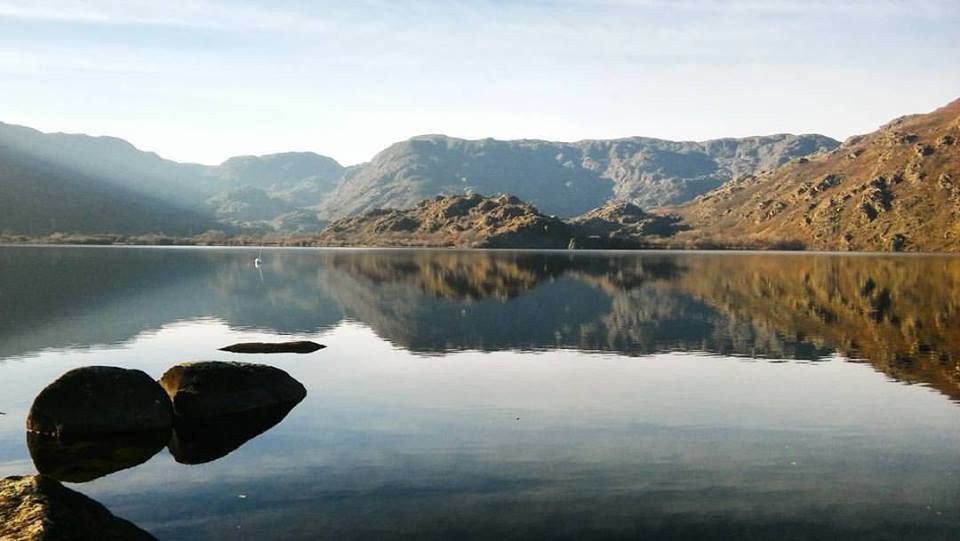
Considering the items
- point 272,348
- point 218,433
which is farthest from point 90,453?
point 272,348

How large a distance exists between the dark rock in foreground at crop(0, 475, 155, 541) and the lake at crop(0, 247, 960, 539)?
8.63ft

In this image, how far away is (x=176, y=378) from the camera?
3288 cm

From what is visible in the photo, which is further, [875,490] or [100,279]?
[100,279]

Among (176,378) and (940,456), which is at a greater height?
(176,378)

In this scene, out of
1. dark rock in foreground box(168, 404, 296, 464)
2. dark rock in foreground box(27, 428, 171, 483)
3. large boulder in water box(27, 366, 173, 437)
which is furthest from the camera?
large boulder in water box(27, 366, 173, 437)

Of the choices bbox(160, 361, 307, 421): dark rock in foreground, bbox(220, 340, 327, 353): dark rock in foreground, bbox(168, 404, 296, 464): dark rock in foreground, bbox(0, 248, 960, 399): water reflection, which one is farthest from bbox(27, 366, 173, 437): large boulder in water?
bbox(0, 248, 960, 399): water reflection

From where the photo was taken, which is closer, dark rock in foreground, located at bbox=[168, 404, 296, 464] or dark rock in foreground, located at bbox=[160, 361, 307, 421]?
dark rock in foreground, located at bbox=[168, 404, 296, 464]

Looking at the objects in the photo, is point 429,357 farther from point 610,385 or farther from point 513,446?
point 513,446

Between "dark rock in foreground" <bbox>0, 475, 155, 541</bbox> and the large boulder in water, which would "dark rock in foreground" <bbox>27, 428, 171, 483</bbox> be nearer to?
the large boulder in water

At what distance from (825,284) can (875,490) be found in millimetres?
107637

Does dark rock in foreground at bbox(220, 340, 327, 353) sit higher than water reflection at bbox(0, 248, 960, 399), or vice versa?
dark rock in foreground at bbox(220, 340, 327, 353)

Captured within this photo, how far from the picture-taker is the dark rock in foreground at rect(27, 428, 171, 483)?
24.5 m

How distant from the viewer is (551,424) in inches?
1224

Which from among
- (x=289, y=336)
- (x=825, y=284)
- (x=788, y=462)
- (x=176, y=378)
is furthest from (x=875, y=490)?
(x=825, y=284)
